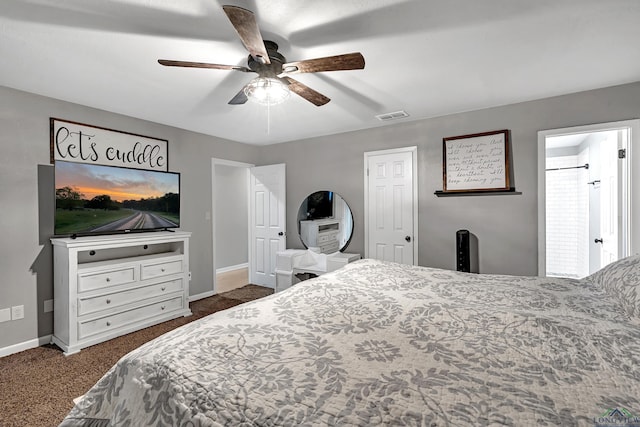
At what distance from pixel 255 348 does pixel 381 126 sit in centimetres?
344

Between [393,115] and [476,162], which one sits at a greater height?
[393,115]

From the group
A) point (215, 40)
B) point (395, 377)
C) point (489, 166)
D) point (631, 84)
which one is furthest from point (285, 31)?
point (631, 84)

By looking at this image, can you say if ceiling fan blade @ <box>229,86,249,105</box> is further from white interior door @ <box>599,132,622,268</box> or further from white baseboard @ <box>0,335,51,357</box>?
white interior door @ <box>599,132,622,268</box>

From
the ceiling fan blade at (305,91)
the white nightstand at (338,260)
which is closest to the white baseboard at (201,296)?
the white nightstand at (338,260)

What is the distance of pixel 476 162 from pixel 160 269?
12.2 ft

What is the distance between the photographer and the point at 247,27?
4.63 feet

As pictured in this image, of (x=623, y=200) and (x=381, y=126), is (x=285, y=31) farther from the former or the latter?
(x=623, y=200)

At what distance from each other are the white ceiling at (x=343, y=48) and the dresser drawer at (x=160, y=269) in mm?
1690

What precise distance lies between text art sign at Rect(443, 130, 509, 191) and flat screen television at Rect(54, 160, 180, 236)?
3384mm

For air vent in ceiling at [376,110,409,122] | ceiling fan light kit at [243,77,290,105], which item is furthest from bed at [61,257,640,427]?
air vent in ceiling at [376,110,409,122]

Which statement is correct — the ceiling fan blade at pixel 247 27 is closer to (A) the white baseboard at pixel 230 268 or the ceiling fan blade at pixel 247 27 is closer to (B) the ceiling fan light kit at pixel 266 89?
(B) the ceiling fan light kit at pixel 266 89

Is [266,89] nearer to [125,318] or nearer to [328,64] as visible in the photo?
[328,64]

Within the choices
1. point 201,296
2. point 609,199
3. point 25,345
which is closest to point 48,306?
point 25,345

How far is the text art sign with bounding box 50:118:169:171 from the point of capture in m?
2.93
